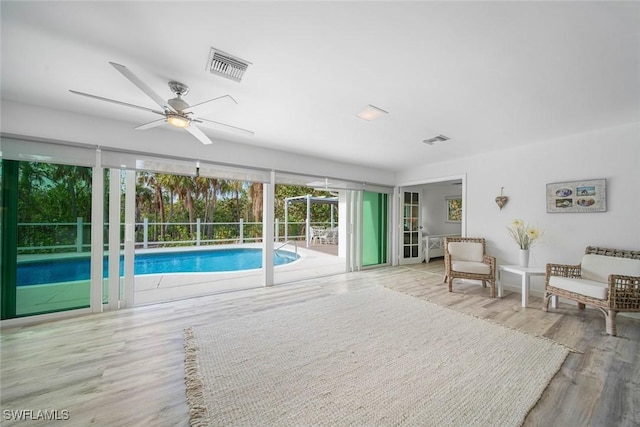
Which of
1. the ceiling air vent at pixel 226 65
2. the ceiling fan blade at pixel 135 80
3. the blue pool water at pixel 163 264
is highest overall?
the ceiling air vent at pixel 226 65

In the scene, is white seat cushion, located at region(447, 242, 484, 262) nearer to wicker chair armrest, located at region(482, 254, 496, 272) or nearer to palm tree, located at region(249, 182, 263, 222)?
wicker chair armrest, located at region(482, 254, 496, 272)

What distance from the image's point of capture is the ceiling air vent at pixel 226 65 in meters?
1.84

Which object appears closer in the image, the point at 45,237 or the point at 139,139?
the point at 45,237

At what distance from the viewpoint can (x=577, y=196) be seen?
3480 mm

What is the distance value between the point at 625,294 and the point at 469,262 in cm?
176

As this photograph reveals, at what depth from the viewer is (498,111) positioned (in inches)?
110

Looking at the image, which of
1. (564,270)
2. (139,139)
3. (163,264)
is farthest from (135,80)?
(163,264)

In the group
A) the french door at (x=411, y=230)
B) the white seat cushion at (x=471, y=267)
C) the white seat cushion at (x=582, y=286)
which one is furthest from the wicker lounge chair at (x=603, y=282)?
the french door at (x=411, y=230)

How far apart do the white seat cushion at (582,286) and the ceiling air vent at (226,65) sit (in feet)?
14.2

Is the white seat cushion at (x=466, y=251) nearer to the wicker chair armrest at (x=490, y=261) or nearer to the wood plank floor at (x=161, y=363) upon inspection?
the wicker chair armrest at (x=490, y=261)

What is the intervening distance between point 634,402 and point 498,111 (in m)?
2.75

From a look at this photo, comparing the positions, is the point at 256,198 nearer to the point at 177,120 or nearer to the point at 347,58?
the point at 177,120

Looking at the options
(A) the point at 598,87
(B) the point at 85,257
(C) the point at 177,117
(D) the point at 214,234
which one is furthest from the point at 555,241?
(D) the point at 214,234

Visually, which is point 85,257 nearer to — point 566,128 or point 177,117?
point 177,117
